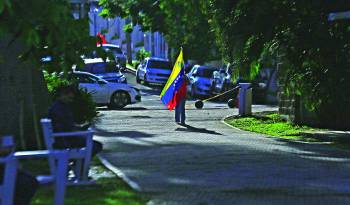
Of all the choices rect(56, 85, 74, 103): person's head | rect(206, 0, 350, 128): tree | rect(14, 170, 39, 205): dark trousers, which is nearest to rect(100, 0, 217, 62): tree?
rect(206, 0, 350, 128): tree

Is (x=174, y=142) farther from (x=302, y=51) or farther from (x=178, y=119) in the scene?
(x=178, y=119)

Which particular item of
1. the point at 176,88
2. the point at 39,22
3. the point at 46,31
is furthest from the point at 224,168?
the point at 176,88

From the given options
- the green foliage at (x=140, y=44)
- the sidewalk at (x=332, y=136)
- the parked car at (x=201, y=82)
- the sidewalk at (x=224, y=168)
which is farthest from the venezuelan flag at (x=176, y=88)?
the green foliage at (x=140, y=44)

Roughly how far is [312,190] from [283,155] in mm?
3570

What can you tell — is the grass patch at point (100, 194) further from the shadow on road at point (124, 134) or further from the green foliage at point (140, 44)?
the green foliage at point (140, 44)

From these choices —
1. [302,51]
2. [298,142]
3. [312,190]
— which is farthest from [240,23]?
[312,190]

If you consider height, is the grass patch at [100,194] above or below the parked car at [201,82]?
below

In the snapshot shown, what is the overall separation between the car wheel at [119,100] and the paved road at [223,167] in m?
10.6

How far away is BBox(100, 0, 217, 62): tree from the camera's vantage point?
3112cm

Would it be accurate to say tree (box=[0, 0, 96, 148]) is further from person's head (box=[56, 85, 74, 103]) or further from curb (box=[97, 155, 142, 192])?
curb (box=[97, 155, 142, 192])

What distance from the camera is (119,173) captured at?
10906mm

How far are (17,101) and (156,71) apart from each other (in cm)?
3266

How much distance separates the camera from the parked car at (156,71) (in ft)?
149

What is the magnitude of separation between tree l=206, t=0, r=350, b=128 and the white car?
1030 centimetres
